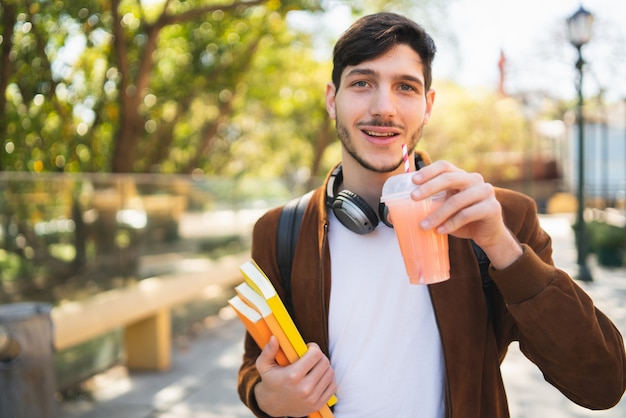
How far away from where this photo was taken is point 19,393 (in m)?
4.44

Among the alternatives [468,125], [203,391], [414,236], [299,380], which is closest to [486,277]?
[414,236]

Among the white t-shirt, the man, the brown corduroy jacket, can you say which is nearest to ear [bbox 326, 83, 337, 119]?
the man

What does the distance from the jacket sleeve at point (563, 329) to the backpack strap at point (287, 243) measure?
0.68 metres

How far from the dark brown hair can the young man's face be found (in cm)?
2

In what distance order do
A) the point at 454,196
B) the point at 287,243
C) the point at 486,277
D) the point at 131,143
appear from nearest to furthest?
the point at 454,196 < the point at 486,277 < the point at 287,243 < the point at 131,143

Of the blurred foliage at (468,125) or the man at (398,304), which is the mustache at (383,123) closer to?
the man at (398,304)

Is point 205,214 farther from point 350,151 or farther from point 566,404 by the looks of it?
point 350,151

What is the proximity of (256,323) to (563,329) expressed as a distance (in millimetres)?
743

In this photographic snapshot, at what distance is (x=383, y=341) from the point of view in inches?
72.1


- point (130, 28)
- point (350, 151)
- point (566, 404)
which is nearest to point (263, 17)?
point (130, 28)

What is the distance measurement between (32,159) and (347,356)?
8.27 metres

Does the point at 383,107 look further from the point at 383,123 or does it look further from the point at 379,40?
the point at 379,40

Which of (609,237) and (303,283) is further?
(609,237)

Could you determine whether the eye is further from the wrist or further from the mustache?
the wrist
